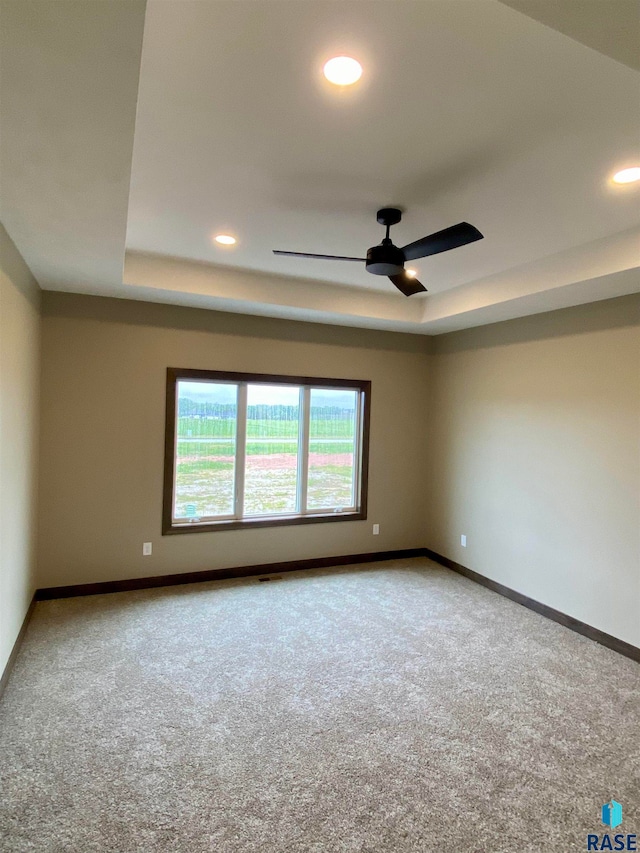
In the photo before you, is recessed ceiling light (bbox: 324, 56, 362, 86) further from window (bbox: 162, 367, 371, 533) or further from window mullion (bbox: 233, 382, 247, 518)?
window mullion (bbox: 233, 382, 247, 518)

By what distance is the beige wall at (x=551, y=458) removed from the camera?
A: 3406 mm

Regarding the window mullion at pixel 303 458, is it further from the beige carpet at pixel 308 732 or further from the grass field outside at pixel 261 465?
the beige carpet at pixel 308 732

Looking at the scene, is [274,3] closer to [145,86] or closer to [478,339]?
[145,86]

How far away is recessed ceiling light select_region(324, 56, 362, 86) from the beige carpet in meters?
2.82

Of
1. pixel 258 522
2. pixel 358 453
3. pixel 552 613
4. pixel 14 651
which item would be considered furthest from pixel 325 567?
pixel 14 651

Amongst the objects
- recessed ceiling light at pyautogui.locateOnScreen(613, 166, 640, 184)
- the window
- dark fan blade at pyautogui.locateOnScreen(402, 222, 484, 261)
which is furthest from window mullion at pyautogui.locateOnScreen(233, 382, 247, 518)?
recessed ceiling light at pyautogui.locateOnScreen(613, 166, 640, 184)

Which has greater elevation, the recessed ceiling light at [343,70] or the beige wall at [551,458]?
the recessed ceiling light at [343,70]

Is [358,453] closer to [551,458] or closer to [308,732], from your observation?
[551,458]

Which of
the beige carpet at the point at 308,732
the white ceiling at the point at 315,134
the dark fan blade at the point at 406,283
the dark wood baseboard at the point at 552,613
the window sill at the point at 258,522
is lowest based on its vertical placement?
the beige carpet at the point at 308,732

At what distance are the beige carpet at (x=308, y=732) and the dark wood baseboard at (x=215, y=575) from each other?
0.60 feet

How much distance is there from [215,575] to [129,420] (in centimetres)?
169

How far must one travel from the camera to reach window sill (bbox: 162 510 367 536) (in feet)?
14.5

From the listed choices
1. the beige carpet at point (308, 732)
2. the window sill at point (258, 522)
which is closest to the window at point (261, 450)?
the window sill at point (258, 522)

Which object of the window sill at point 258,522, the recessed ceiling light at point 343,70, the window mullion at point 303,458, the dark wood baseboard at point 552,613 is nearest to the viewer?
the recessed ceiling light at point 343,70
